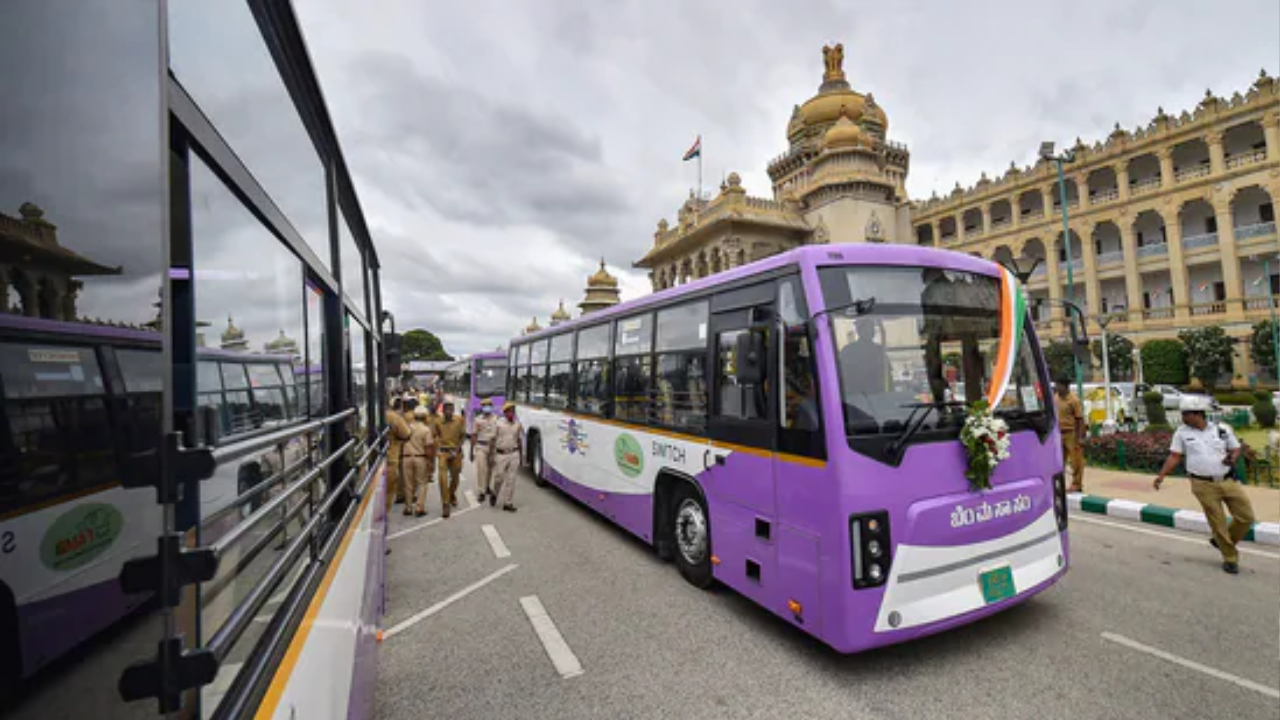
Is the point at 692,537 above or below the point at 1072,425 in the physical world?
below

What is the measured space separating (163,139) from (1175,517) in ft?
31.7

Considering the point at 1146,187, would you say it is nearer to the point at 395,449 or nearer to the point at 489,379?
the point at 489,379

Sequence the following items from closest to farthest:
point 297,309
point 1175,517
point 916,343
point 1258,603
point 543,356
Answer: point 297,309 < point 916,343 < point 1258,603 < point 1175,517 < point 543,356

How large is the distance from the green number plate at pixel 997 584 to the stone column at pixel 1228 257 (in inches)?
1699

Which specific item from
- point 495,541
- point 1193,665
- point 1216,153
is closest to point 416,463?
point 495,541

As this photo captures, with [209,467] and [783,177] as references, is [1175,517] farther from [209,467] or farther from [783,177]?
[783,177]

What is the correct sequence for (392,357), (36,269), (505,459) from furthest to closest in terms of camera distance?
(505,459), (392,357), (36,269)

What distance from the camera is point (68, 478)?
87 cm

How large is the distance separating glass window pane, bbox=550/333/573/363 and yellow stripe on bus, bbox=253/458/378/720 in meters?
6.35

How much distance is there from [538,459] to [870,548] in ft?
25.6

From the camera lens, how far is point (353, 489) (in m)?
3.61

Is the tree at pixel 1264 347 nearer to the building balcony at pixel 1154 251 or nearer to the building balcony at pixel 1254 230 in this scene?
the building balcony at pixel 1254 230

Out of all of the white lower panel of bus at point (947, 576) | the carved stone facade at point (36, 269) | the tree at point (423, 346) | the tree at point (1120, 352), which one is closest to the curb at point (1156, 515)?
the white lower panel of bus at point (947, 576)

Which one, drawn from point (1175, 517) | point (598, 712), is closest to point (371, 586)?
point (598, 712)
